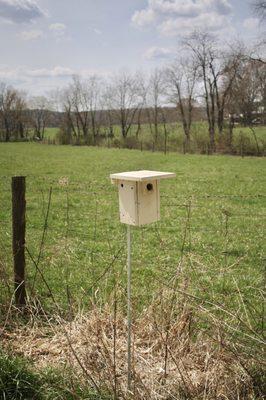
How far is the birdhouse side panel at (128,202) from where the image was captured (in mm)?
3031

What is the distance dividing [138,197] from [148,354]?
4.93ft

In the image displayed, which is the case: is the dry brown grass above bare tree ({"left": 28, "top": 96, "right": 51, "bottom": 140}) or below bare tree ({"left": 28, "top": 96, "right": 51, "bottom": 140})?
below

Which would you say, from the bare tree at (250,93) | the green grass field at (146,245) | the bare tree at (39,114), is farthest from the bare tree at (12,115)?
the green grass field at (146,245)

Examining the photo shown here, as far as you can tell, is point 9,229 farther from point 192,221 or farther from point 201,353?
point 201,353

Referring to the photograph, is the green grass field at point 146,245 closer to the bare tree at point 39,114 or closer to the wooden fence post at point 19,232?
the wooden fence post at point 19,232

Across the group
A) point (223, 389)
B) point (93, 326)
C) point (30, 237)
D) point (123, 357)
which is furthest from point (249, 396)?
point (30, 237)

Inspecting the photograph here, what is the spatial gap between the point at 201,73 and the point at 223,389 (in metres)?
49.0

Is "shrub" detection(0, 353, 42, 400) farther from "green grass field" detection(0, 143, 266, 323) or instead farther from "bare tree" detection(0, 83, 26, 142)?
"bare tree" detection(0, 83, 26, 142)

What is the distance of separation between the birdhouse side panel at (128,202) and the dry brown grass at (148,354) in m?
0.75

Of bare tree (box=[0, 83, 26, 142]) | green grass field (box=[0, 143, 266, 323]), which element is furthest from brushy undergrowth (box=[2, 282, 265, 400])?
bare tree (box=[0, 83, 26, 142])

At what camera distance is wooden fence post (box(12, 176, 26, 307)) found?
4.38 meters

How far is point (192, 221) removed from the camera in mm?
9695

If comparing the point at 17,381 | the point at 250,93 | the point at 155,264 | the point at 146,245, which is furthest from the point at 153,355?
the point at 250,93

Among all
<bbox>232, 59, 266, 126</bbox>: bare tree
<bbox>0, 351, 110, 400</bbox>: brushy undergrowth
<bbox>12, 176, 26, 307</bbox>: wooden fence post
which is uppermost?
<bbox>232, 59, 266, 126</bbox>: bare tree
